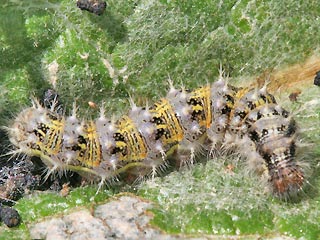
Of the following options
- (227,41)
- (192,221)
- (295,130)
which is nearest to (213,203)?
(192,221)

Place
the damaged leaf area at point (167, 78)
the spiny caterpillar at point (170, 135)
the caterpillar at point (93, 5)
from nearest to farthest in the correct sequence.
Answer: the damaged leaf area at point (167, 78) → the caterpillar at point (93, 5) → the spiny caterpillar at point (170, 135)

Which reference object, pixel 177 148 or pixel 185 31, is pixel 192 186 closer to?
pixel 177 148

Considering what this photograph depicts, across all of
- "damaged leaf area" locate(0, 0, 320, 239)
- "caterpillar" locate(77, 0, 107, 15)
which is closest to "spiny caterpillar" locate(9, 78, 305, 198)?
"damaged leaf area" locate(0, 0, 320, 239)

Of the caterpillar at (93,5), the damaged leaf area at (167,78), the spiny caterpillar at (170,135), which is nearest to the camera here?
the damaged leaf area at (167,78)

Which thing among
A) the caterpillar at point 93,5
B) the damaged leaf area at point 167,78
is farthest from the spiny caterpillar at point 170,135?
the caterpillar at point 93,5

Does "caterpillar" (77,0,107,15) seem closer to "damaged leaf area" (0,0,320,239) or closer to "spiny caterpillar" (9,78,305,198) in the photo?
"damaged leaf area" (0,0,320,239)

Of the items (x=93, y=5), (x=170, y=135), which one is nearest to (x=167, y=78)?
(x=170, y=135)

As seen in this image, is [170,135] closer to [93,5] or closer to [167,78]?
[167,78]

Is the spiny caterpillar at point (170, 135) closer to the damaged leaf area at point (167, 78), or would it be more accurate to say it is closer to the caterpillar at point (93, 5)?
the damaged leaf area at point (167, 78)
